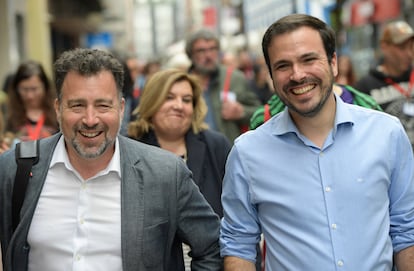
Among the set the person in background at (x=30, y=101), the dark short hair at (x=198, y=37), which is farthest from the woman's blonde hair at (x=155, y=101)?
the dark short hair at (x=198, y=37)

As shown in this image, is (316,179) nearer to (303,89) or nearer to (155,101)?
(303,89)

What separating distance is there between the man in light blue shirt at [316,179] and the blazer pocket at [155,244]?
32cm

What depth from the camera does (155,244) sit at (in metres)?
3.23

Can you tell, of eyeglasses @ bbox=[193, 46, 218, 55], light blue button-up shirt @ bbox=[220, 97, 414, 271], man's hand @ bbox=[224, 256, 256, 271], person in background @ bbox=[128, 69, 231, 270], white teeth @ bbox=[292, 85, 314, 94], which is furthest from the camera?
eyeglasses @ bbox=[193, 46, 218, 55]

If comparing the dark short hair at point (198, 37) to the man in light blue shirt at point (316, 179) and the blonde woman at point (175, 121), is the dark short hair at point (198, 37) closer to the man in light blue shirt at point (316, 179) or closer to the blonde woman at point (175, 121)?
the blonde woman at point (175, 121)

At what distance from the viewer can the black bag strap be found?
10.5ft

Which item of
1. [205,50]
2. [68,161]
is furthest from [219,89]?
[68,161]

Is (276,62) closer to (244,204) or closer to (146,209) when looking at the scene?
(244,204)

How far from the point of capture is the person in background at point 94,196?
318 centimetres

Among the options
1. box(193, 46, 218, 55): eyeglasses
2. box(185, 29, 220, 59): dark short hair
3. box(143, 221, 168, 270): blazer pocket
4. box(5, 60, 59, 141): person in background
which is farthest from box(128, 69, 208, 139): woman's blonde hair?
box(185, 29, 220, 59): dark short hair

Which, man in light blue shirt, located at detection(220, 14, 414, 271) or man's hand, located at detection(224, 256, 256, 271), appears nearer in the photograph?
man in light blue shirt, located at detection(220, 14, 414, 271)

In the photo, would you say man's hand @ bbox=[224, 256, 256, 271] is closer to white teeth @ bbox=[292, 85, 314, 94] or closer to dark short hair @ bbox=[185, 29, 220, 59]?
white teeth @ bbox=[292, 85, 314, 94]

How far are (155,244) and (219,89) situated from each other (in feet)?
12.5

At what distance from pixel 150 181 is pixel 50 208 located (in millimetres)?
475
